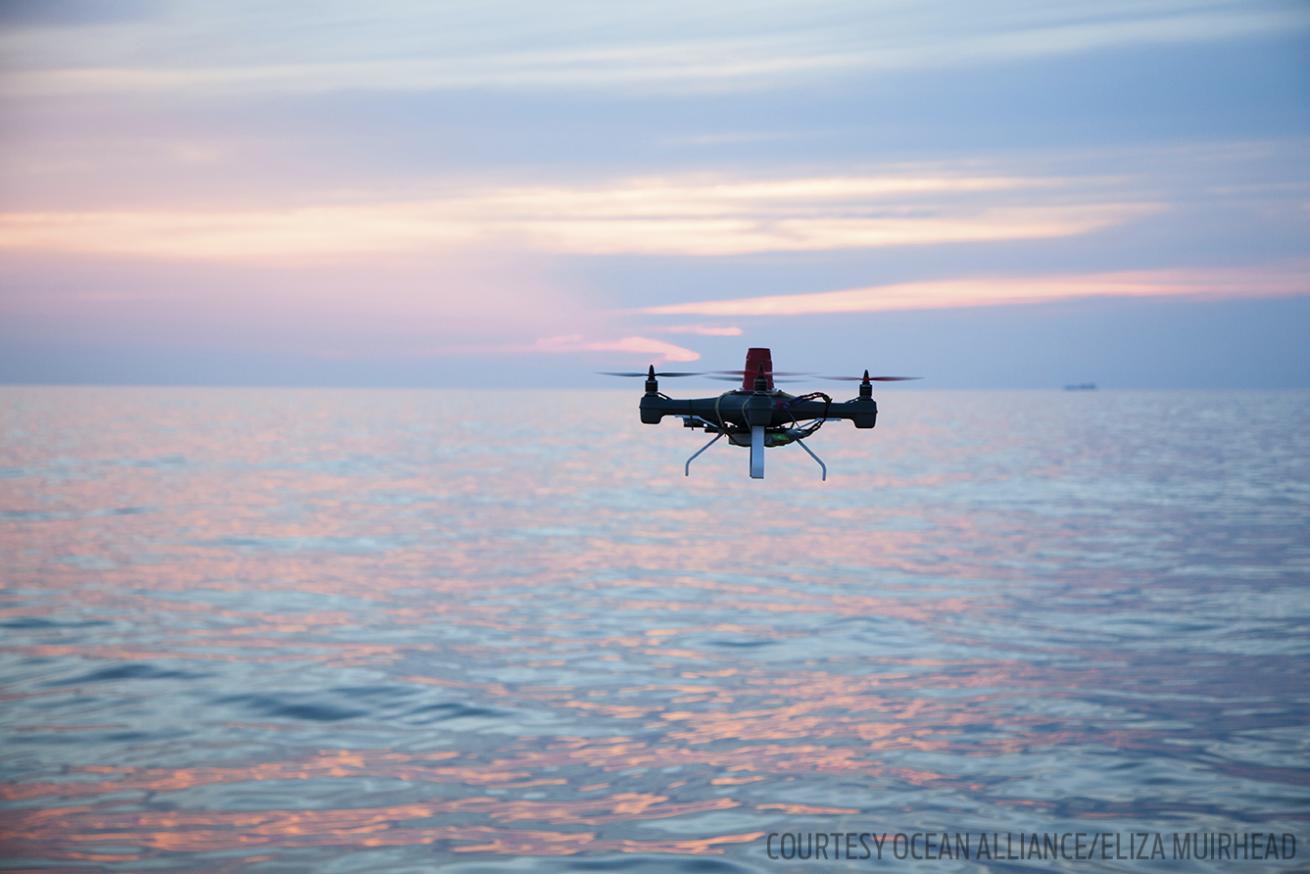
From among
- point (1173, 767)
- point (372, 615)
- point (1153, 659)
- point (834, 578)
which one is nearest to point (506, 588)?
point (372, 615)

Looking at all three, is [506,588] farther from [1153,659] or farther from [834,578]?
[1153,659]

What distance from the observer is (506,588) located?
12262 cm

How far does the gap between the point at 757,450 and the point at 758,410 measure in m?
0.64

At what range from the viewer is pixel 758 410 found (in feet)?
62.8

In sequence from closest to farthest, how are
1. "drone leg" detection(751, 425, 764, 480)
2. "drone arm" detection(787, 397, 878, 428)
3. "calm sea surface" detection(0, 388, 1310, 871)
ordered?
"drone leg" detection(751, 425, 764, 480) < "drone arm" detection(787, 397, 878, 428) < "calm sea surface" detection(0, 388, 1310, 871)

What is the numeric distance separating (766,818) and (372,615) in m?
55.3

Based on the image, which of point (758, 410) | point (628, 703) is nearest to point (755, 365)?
point (758, 410)

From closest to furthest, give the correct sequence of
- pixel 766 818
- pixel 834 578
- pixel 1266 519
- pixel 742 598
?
pixel 766 818, pixel 742 598, pixel 834 578, pixel 1266 519

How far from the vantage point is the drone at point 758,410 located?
19.2m

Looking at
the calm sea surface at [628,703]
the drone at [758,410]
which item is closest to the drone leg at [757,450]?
the drone at [758,410]

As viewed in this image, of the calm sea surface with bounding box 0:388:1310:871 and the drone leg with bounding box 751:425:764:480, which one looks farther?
the calm sea surface with bounding box 0:388:1310:871

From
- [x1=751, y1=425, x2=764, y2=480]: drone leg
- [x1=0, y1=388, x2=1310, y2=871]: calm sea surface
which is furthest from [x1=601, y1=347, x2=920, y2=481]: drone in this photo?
[x1=0, y1=388, x2=1310, y2=871]: calm sea surface

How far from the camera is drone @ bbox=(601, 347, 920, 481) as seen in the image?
19.2 m

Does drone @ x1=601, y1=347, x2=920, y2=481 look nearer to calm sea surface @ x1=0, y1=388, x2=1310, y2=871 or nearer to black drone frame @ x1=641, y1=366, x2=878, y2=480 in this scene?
black drone frame @ x1=641, y1=366, x2=878, y2=480
